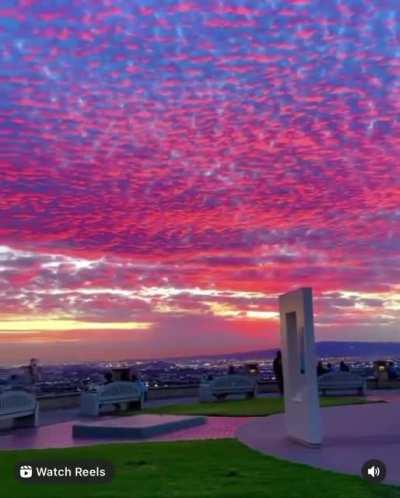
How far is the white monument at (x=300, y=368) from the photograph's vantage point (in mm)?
13406

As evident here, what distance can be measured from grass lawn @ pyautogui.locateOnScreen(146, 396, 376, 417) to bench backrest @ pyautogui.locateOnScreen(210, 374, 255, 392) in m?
0.62

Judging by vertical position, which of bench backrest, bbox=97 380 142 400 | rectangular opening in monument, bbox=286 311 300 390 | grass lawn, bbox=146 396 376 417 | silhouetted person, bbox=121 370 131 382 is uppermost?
rectangular opening in monument, bbox=286 311 300 390

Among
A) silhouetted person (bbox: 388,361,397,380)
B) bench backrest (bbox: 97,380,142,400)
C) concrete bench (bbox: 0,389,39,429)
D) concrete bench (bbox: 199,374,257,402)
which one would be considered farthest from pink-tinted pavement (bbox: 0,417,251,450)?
silhouetted person (bbox: 388,361,397,380)

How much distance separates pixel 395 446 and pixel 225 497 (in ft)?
18.3

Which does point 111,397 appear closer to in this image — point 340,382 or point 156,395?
point 156,395

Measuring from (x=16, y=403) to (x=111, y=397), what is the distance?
408 centimetres

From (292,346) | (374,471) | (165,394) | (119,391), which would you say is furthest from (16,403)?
(374,471)

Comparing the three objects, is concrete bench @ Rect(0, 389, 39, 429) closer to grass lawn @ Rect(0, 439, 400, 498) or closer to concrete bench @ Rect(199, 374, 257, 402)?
grass lawn @ Rect(0, 439, 400, 498)

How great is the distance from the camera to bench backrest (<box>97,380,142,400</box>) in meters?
22.0

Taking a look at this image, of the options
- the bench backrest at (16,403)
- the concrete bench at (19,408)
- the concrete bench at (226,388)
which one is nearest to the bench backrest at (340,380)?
the concrete bench at (226,388)

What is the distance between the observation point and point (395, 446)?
13.4m

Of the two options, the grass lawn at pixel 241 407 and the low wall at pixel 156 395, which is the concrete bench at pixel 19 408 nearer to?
the grass lawn at pixel 241 407

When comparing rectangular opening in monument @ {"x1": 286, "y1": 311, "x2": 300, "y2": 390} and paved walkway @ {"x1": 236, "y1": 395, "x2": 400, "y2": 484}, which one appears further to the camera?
rectangular opening in monument @ {"x1": 286, "y1": 311, "x2": 300, "y2": 390}

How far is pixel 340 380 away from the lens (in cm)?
2764
